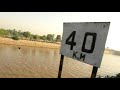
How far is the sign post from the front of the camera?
2395mm

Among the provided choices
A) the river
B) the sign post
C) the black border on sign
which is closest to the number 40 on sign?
the sign post

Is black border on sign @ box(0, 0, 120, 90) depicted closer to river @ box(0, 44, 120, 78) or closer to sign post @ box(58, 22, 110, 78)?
sign post @ box(58, 22, 110, 78)

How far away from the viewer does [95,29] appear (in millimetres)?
2512

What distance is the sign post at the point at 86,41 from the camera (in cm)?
239

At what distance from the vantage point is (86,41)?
2633mm
